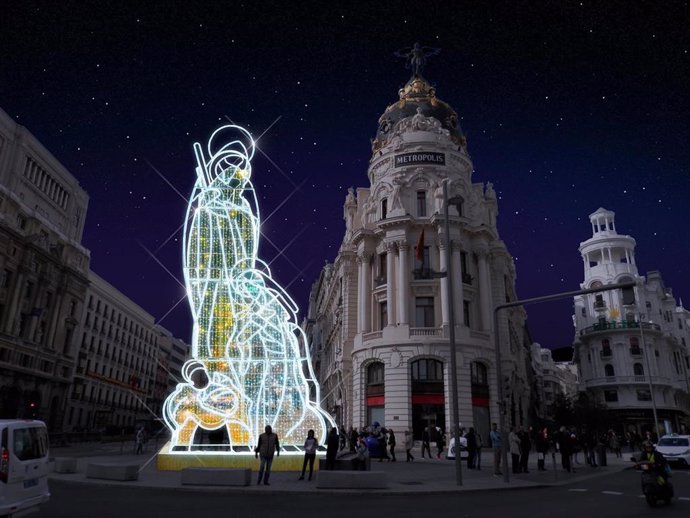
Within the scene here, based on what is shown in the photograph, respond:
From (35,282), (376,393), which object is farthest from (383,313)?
(35,282)

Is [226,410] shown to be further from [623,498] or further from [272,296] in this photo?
[623,498]

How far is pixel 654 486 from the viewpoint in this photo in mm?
11805

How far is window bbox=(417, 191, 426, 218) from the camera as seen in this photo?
1713 inches

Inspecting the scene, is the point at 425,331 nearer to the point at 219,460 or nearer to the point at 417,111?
the point at 417,111

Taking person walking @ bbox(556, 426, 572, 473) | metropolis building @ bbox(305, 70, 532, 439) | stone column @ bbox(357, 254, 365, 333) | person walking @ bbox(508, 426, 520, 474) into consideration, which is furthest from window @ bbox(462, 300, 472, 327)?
person walking @ bbox(508, 426, 520, 474)

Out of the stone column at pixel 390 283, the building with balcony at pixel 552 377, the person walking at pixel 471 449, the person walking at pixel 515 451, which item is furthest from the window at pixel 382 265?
the building with balcony at pixel 552 377

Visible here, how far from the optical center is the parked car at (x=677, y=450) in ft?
84.3

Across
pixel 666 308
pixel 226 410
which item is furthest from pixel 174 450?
pixel 666 308

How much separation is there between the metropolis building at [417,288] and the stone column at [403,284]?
0.27 feet

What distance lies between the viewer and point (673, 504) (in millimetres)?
12219

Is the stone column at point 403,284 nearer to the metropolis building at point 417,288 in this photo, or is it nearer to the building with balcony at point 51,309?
the metropolis building at point 417,288

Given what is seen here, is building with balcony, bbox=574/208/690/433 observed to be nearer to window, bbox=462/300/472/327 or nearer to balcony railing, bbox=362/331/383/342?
window, bbox=462/300/472/327

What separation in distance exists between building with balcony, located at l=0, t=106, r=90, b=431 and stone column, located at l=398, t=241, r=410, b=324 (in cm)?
3988

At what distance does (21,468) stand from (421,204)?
37786 millimetres
